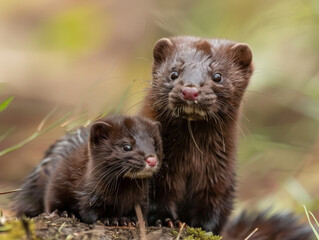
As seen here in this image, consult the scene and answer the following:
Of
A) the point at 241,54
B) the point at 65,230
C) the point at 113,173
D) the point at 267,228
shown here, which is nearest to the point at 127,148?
the point at 113,173

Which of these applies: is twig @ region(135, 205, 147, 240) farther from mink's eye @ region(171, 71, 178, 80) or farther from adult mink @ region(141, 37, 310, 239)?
mink's eye @ region(171, 71, 178, 80)

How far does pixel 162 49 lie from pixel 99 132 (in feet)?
2.83

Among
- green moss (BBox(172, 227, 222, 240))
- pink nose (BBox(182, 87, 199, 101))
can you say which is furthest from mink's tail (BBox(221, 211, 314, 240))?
pink nose (BBox(182, 87, 199, 101))

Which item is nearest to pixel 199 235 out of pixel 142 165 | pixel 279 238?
pixel 142 165

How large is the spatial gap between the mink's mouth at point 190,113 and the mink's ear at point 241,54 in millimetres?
623

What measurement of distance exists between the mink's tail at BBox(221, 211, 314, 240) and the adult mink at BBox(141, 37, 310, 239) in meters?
0.57

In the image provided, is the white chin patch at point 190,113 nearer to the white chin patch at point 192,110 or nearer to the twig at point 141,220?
the white chin patch at point 192,110

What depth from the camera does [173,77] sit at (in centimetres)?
443

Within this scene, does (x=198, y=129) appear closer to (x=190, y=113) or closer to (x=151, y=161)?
(x=190, y=113)

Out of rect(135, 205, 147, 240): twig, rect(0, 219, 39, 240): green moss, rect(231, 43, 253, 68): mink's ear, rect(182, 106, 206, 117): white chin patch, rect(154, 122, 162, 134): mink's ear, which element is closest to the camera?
rect(0, 219, 39, 240): green moss

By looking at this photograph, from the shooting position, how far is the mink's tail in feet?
17.3

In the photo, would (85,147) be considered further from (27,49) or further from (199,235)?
(27,49)

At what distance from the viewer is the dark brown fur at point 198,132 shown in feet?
14.5

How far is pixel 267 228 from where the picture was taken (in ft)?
17.6
